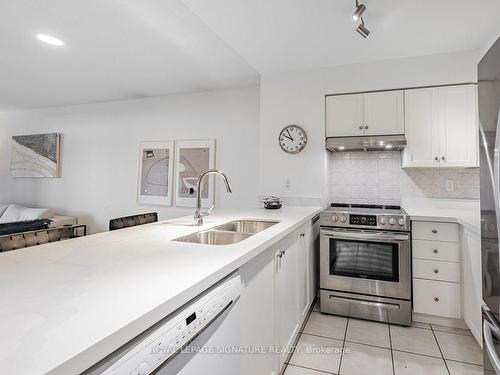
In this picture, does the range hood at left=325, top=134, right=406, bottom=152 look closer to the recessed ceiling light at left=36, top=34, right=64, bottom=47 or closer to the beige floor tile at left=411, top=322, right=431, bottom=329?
the beige floor tile at left=411, top=322, right=431, bottom=329

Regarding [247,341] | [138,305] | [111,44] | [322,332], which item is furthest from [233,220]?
[111,44]

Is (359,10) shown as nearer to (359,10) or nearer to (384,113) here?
(359,10)

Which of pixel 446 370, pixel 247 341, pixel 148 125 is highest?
pixel 148 125

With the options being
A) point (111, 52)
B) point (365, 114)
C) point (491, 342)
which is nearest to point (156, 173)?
point (111, 52)

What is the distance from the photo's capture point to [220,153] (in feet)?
13.2

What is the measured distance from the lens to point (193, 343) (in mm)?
836

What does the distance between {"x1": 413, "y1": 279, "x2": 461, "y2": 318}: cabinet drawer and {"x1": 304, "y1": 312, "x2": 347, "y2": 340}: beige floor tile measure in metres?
0.65

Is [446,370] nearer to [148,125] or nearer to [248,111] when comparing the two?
[248,111]

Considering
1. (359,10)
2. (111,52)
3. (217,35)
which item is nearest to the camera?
(359,10)

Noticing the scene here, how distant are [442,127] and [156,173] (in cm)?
371

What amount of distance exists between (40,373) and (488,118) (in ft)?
4.94

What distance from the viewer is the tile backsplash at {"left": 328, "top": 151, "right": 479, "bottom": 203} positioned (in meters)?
2.84

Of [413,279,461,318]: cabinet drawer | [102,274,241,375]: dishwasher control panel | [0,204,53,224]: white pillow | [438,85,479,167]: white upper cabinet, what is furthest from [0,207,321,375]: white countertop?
[0,204,53,224]: white pillow

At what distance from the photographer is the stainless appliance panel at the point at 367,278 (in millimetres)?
2361
